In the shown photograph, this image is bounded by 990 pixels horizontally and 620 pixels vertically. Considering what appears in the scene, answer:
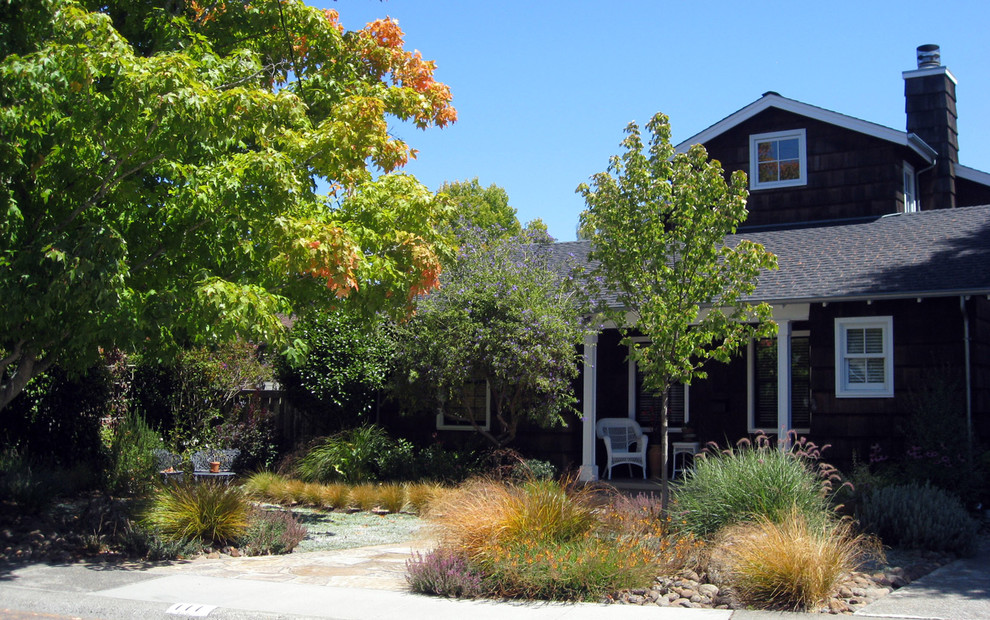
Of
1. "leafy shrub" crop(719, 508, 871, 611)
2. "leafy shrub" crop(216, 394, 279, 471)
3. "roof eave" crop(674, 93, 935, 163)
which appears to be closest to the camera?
"leafy shrub" crop(719, 508, 871, 611)

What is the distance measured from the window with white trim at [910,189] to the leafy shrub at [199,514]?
14540 mm

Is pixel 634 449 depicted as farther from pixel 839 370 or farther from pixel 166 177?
pixel 166 177

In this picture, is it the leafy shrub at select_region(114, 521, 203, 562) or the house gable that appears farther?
the house gable

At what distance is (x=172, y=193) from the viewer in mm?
9023

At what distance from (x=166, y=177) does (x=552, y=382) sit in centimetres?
679

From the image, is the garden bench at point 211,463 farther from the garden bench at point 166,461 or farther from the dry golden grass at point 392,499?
the dry golden grass at point 392,499

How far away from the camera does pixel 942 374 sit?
12484 mm

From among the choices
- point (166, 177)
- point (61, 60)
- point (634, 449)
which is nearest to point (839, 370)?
point (634, 449)

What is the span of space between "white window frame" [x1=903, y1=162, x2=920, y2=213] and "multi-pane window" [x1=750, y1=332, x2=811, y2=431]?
4808 millimetres

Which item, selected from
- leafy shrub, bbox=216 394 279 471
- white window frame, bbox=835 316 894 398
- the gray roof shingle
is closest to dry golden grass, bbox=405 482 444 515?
leafy shrub, bbox=216 394 279 471

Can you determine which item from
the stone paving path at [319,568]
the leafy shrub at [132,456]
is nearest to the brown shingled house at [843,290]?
the stone paving path at [319,568]

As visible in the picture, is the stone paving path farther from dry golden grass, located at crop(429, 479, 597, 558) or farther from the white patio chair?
Result: the white patio chair

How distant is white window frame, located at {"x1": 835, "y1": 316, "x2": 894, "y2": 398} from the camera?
42.9 ft

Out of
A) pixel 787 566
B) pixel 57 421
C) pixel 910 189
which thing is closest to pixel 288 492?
pixel 57 421
